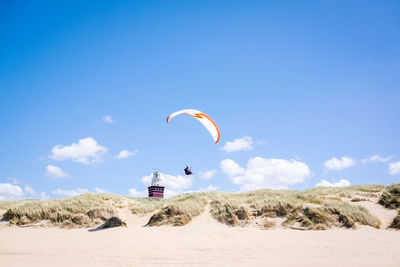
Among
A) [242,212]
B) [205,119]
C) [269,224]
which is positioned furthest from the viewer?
Result: [205,119]

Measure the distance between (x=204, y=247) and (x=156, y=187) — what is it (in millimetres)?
45962

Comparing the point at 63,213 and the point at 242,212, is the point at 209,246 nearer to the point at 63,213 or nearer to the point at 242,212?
the point at 242,212

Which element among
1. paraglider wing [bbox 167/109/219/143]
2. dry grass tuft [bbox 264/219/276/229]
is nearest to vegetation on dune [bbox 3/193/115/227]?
paraglider wing [bbox 167/109/219/143]

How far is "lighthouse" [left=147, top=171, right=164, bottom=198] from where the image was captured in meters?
51.7

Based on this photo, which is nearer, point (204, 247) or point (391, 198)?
point (204, 247)

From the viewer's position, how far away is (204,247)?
7.97 m

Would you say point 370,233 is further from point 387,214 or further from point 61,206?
point 61,206

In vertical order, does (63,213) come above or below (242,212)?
above

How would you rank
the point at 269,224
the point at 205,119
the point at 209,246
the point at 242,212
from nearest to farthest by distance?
the point at 209,246
the point at 269,224
the point at 242,212
the point at 205,119

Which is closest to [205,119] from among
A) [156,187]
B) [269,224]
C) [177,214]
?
[177,214]

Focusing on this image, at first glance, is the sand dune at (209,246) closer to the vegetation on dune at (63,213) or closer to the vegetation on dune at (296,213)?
the vegetation on dune at (296,213)

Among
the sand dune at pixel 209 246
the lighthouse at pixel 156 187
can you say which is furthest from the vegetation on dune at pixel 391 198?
the lighthouse at pixel 156 187

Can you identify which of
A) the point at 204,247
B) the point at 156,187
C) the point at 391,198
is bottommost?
the point at 204,247

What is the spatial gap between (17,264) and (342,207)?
486 inches
